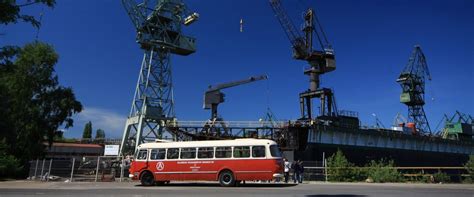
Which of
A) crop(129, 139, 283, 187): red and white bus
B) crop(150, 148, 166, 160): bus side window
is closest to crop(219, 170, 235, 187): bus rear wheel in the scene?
crop(129, 139, 283, 187): red and white bus

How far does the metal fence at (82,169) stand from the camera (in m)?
31.8

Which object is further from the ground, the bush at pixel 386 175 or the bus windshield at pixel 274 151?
the bus windshield at pixel 274 151

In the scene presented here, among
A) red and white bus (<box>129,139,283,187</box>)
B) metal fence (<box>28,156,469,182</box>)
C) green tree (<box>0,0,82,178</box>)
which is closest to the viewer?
red and white bus (<box>129,139,283,187</box>)

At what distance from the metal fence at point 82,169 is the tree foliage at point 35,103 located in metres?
8.36

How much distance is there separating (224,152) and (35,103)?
95.2 ft

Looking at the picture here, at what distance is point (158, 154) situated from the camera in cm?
2548

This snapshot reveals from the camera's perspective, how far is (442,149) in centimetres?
7869

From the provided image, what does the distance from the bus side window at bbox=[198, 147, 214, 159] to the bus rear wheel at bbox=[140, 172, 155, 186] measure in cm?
362

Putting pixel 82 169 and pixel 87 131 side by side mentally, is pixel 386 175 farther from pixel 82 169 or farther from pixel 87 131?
pixel 87 131

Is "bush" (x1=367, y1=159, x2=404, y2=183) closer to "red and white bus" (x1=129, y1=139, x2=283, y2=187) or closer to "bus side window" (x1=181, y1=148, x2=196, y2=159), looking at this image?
"red and white bus" (x1=129, y1=139, x2=283, y2=187)

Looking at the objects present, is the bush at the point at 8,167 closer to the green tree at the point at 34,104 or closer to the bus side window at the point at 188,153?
the green tree at the point at 34,104

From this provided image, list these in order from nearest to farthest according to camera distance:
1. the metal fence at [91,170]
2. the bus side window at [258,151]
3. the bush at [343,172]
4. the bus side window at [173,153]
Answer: the bus side window at [258,151]
the bus side window at [173,153]
the bush at [343,172]
the metal fence at [91,170]

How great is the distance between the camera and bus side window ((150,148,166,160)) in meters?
25.4

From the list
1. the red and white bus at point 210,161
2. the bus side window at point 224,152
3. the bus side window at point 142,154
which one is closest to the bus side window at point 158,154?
the red and white bus at point 210,161
